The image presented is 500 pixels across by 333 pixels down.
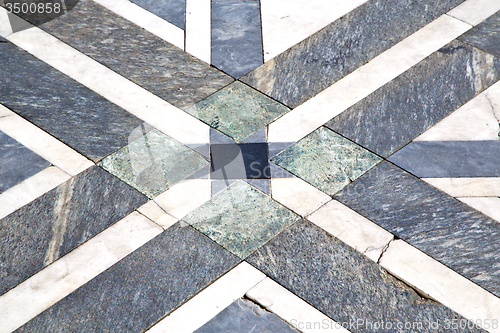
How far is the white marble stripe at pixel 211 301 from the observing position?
7.35 ft

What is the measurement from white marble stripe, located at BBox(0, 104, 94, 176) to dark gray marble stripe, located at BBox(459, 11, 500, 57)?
287 centimetres

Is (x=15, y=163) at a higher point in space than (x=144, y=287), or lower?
higher

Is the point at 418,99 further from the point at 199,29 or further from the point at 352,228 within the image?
the point at 199,29

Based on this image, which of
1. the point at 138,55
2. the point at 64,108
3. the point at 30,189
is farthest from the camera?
the point at 138,55

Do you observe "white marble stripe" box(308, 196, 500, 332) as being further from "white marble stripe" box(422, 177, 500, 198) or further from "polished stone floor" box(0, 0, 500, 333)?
"white marble stripe" box(422, 177, 500, 198)

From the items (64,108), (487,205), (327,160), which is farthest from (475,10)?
(64,108)

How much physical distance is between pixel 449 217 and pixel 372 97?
97cm

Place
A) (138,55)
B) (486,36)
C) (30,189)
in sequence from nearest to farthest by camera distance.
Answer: (30,189)
(138,55)
(486,36)

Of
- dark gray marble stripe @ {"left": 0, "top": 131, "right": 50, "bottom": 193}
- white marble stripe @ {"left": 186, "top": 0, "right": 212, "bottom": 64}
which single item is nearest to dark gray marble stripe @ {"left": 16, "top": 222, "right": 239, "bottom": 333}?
dark gray marble stripe @ {"left": 0, "top": 131, "right": 50, "bottom": 193}

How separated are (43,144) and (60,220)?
58cm

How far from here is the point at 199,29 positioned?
364cm

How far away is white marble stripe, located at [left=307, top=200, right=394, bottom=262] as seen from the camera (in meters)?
2.52

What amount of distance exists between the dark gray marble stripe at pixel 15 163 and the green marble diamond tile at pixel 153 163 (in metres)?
0.39

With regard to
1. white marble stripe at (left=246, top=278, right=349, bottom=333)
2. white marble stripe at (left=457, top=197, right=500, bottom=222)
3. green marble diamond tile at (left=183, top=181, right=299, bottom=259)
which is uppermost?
white marble stripe at (left=457, top=197, right=500, bottom=222)
